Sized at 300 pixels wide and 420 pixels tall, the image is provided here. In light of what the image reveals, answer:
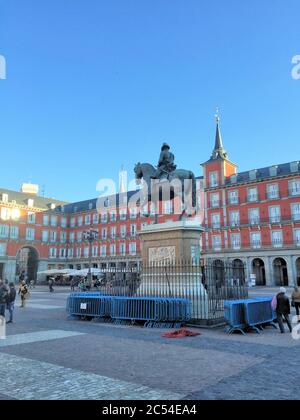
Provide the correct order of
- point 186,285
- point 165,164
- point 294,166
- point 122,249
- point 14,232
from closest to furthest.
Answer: point 186,285 < point 165,164 < point 294,166 < point 14,232 < point 122,249

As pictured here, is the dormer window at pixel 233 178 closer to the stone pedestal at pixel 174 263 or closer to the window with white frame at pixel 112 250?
the window with white frame at pixel 112 250

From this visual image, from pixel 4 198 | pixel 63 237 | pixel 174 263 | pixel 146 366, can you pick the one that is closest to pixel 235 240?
pixel 174 263

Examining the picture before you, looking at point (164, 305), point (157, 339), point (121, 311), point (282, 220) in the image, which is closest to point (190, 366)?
point (157, 339)

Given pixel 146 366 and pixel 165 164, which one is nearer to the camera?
pixel 146 366

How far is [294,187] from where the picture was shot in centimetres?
4231

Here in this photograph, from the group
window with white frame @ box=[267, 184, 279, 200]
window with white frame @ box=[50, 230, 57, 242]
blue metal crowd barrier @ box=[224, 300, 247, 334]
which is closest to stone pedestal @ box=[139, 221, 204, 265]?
blue metal crowd barrier @ box=[224, 300, 247, 334]

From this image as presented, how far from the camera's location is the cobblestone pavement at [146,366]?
14.8ft

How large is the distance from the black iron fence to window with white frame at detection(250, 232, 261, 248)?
30.8m

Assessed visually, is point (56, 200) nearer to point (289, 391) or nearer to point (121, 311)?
point (121, 311)

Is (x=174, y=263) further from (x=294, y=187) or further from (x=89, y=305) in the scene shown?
(x=294, y=187)

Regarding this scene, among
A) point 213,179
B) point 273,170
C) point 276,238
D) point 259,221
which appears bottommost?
point 276,238

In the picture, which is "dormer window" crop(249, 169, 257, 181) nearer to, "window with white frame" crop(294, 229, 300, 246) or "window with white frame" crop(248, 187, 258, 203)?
"window with white frame" crop(248, 187, 258, 203)

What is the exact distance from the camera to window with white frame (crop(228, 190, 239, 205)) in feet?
155

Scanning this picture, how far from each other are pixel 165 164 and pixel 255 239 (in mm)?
33025
